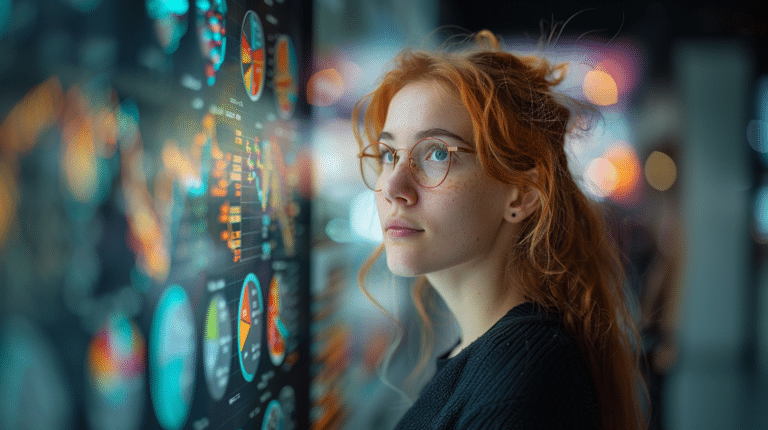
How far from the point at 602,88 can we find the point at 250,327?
4.53 meters

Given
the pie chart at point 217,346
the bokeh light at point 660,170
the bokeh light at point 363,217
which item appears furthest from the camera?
the bokeh light at point 660,170

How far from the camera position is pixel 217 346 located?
795mm

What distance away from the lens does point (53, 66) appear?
45cm

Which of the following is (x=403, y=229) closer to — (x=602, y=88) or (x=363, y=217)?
(x=363, y=217)

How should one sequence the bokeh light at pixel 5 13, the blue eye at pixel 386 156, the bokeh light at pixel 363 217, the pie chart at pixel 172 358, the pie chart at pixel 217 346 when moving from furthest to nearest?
the bokeh light at pixel 363 217 < the blue eye at pixel 386 156 < the pie chart at pixel 217 346 < the pie chart at pixel 172 358 < the bokeh light at pixel 5 13

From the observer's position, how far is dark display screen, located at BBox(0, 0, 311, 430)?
431 mm

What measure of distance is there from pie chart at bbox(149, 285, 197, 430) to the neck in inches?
24.1

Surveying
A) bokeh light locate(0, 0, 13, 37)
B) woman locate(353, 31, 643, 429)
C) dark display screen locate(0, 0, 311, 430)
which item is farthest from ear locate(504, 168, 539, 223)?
bokeh light locate(0, 0, 13, 37)

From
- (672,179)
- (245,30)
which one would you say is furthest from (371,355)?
(672,179)

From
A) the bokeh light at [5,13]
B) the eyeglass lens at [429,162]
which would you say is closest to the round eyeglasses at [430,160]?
the eyeglass lens at [429,162]

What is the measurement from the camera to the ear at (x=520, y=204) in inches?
45.1

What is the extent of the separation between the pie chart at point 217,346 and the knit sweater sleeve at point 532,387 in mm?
420

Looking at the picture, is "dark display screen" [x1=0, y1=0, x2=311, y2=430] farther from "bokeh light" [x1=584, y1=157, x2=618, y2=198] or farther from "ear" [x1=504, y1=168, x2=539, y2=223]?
"bokeh light" [x1=584, y1=157, x2=618, y2=198]

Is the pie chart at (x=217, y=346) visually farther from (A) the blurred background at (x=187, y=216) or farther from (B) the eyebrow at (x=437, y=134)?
(B) the eyebrow at (x=437, y=134)
